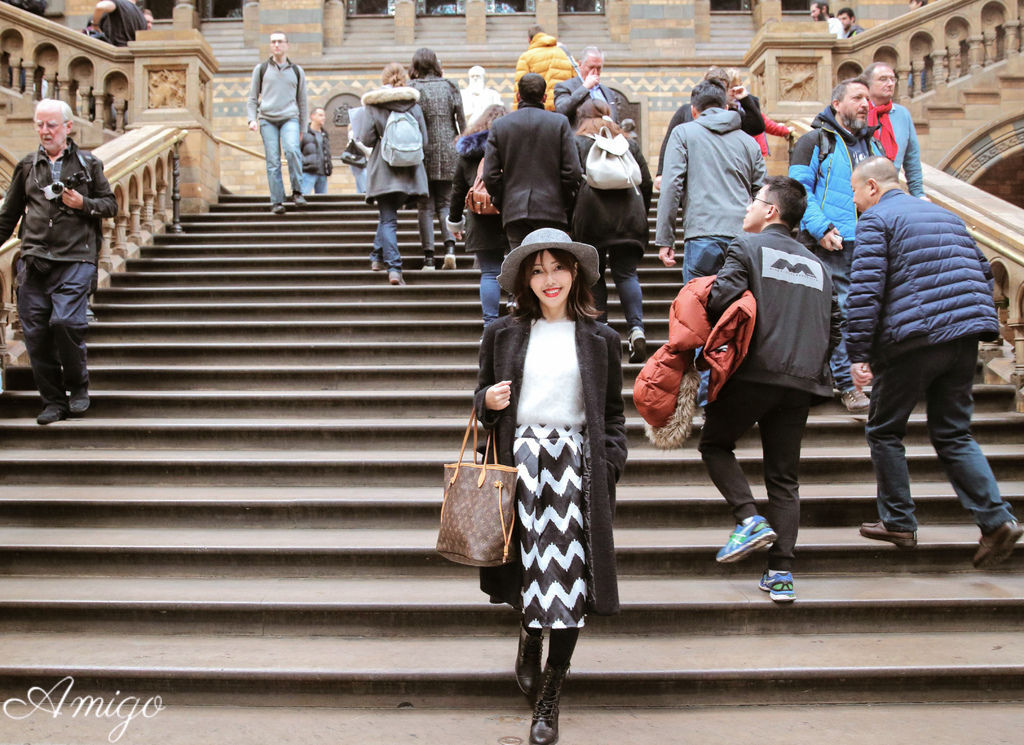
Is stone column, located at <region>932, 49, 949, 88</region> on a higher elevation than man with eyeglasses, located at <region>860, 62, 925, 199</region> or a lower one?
higher

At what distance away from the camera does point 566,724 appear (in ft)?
12.7

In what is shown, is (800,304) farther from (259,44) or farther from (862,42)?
(259,44)

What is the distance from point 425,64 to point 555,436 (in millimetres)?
6561

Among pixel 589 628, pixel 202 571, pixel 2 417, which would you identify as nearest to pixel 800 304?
pixel 589 628

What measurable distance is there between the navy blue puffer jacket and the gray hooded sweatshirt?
63.9 inches

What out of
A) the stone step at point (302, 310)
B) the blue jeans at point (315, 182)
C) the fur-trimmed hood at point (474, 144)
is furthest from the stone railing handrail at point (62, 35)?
the fur-trimmed hood at point (474, 144)

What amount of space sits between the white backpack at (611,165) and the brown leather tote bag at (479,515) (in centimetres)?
345

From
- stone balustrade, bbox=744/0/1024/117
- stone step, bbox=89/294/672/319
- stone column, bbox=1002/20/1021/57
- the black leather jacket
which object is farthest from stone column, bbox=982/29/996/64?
the black leather jacket

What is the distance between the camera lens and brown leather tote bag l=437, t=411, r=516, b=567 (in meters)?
3.44

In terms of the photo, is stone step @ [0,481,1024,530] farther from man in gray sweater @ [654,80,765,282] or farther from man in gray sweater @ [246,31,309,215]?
man in gray sweater @ [246,31,309,215]

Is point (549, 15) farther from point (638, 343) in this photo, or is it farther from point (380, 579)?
point (380, 579)

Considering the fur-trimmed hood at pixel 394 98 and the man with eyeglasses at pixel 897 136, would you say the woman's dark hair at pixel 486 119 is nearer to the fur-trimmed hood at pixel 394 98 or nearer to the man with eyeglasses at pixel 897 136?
the fur-trimmed hood at pixel 394 98

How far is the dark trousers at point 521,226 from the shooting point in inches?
268

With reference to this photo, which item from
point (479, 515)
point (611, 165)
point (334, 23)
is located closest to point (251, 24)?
point (334, 23)
